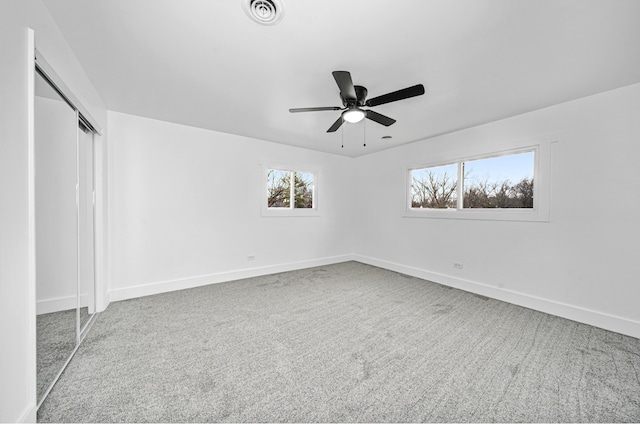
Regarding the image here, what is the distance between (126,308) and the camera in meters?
2.93

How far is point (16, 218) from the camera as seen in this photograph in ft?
4.10

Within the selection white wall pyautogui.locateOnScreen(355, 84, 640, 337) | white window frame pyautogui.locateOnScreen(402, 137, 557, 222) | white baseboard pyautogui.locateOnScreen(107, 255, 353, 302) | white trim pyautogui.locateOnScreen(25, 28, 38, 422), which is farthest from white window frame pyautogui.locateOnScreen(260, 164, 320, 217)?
white trim pyautogui.locateOnScreen(25, 28, 38, 422)

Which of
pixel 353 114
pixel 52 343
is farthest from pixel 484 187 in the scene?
pixel 52 343

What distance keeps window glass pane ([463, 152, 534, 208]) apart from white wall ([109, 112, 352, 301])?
2877 mm

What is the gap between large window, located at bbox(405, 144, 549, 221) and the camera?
120 inches

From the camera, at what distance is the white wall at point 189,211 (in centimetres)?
328

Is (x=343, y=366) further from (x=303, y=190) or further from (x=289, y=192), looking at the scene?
(x=303, y=190)

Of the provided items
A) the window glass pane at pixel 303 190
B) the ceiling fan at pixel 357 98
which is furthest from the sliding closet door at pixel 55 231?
the window glass pane at pixel 303 190

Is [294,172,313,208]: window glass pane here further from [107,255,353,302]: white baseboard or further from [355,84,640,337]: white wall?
[355,84,640,337]: white wall

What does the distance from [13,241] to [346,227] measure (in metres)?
4.89

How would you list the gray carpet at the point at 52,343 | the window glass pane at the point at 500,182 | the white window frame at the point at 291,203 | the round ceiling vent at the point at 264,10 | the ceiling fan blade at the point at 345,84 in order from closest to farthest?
the round ceiling vent at the point at 264,10
the gray carpet at the point at 52,343
the ceiling fan blade at the point at 345,84
the window glass pane at the point at 500,182
the white window frame at the point at 291,203

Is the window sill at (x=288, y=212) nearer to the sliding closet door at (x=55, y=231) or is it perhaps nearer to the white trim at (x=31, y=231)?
the sliding closet door at (x=55, y=231)

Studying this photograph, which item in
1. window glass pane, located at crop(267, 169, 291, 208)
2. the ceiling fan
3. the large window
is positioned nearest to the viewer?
the ceiling fan

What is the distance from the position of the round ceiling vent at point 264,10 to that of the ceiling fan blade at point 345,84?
19.0 inches
